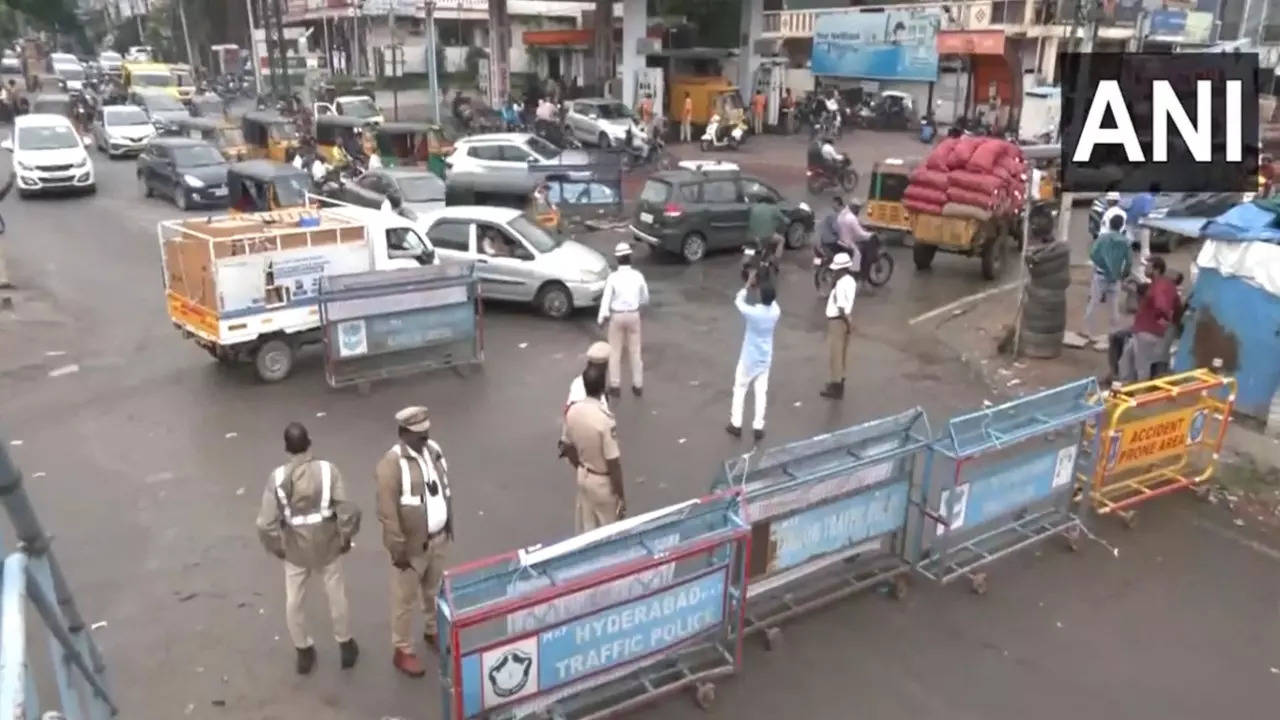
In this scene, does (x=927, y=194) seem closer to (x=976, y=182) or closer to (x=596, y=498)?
(x=976, y=182)

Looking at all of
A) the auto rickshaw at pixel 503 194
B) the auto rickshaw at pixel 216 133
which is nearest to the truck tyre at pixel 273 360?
the auto rickshaw at pixel 503 194

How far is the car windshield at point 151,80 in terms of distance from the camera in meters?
40.7

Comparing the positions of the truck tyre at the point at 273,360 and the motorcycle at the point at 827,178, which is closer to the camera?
the truck tyre at the point at 273,360

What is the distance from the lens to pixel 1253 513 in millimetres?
8625

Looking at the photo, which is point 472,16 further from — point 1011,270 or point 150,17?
point 1011,270

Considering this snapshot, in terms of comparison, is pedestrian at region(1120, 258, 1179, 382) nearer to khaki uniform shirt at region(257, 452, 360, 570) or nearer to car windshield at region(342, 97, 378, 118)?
khaki uniform shirt at region(257, 452, 360, 570)

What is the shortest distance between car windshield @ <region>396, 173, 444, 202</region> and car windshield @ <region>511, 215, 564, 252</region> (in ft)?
14.6

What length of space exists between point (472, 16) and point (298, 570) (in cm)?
5406

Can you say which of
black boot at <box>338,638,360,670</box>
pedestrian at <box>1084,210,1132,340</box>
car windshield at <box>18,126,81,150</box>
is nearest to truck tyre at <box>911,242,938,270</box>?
pedestrian at <box>1084,210,1132,340</box>

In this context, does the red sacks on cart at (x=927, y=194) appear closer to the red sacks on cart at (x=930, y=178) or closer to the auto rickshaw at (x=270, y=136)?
the red sacks on cart at (x=930, y=178)

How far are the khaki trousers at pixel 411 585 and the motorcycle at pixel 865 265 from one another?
10619mm

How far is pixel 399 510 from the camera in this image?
584cm

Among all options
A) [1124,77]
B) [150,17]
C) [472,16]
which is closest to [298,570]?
[1124,77]

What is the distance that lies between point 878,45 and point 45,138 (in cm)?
3151
